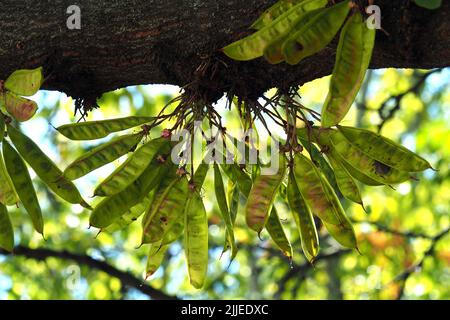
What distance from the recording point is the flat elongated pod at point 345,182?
6.81ft

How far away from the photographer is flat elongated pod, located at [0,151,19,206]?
79.9 inches

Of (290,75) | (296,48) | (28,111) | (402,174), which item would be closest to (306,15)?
(296,48)

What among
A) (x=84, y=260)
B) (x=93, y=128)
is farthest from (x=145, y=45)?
(x=84, y=260)

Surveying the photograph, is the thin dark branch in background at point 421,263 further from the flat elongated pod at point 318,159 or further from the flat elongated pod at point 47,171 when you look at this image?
the flat elongated pod at point 47,171

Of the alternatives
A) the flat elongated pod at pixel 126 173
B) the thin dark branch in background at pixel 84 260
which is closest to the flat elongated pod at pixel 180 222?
the flat elongated pod at pixel 126 173

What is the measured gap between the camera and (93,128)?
81.5 inches

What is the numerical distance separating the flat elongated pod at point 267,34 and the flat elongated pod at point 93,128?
1.35 ft

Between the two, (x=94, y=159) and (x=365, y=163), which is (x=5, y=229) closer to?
(x=94, y=159)

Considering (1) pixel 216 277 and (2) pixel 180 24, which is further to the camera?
(1) pixel 216 277

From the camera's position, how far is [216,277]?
6164 mm

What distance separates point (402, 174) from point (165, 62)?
682 millimetres

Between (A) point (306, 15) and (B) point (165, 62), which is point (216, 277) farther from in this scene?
(A) point (306, 15)

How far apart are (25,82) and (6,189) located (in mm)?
286

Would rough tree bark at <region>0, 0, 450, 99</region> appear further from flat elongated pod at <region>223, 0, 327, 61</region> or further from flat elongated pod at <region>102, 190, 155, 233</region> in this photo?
flat elongated pod at <region>102, 190, 155, 233</region>
